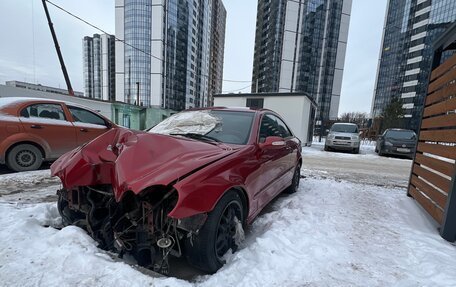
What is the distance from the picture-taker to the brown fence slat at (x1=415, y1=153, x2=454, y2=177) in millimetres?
2999

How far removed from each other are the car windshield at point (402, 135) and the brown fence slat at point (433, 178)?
9.34m

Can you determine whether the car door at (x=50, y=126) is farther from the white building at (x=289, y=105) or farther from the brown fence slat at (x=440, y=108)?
the white building at (x=289, y=105)

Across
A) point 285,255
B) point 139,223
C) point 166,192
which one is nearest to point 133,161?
point 166,192

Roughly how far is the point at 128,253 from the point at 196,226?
76 centimetres

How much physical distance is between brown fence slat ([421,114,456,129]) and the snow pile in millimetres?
1418

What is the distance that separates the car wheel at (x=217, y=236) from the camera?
1.91m

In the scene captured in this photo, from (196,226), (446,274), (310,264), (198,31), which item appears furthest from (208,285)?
(198,31)

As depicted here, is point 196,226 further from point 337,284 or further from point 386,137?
point 386,137

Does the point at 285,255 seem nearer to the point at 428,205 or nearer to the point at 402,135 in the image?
the point at 428,205

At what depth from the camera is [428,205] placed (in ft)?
11.6

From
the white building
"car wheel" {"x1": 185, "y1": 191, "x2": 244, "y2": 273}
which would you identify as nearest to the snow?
"car wheel" {"x1": 185, "y1": 191, "x2": 244, "y2": 273}

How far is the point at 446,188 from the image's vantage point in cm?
301

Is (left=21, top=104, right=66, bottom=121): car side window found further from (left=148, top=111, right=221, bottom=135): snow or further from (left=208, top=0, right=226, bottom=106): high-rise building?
(left=208, top=0, right=226, bottom=106): high-rise building

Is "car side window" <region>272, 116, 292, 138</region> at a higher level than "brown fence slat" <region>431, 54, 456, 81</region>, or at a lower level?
lower
